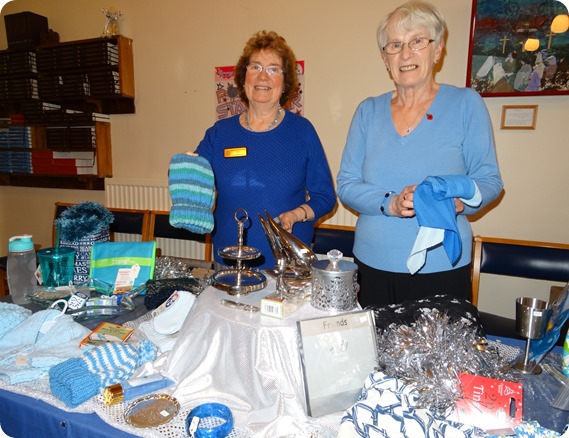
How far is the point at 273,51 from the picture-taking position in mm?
1620

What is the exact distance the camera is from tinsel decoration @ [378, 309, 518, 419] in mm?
785

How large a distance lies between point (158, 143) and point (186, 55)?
0.78 m

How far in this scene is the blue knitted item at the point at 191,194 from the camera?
131 centimetres

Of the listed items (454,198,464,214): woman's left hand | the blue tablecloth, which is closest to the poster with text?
(454,198,464,214): woman's left hand

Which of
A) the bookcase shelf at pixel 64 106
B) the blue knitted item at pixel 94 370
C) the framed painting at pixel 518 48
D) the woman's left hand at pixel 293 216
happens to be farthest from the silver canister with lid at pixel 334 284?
the bookcase shelf at pixel 64 106

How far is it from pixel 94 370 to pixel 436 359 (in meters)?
0.79

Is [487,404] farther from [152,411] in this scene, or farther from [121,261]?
[121,261]

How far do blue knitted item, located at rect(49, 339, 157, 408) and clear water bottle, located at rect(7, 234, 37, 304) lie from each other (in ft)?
2.04

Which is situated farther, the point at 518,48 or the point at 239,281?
the point at 518,48

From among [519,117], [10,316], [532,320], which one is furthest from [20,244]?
[519,117]

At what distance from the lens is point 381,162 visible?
136 centimetres

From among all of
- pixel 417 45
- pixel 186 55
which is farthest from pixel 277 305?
pixel 186 55

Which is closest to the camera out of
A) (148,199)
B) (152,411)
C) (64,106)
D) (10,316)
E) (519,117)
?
(152,411)

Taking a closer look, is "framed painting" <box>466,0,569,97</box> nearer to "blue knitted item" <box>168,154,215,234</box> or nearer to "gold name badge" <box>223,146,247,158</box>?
"gold name badge" <box>223,146,247,158</box>
